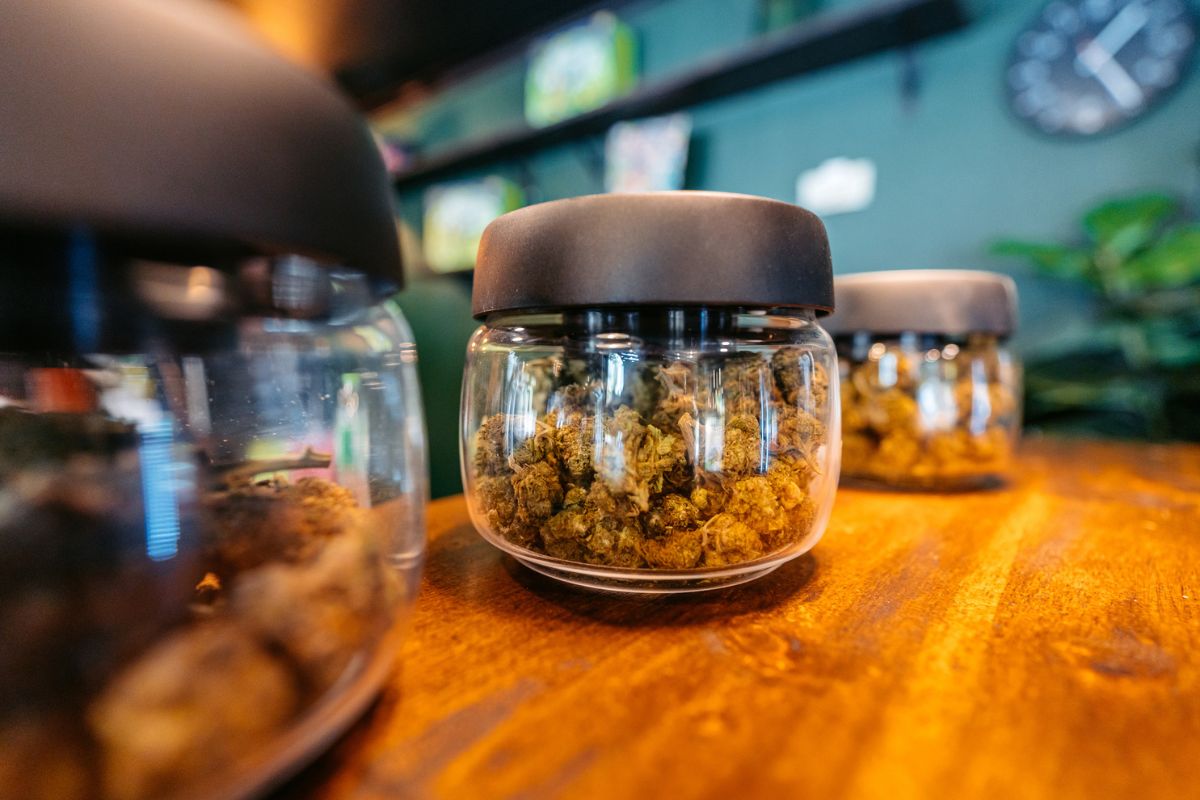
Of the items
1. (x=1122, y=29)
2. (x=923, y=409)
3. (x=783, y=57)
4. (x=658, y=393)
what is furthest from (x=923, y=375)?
(x=1122, y=29)

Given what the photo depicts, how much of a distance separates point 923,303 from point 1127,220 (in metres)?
1.04

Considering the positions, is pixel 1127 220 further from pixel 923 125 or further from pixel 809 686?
pixel 809 686

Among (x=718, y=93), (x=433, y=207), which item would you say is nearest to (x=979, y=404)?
(x=718, y=93)

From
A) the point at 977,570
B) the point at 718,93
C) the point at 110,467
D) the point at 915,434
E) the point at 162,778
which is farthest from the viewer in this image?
the point at 718,93

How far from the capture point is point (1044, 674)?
0.30 m

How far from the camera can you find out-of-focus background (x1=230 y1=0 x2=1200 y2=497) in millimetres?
1394

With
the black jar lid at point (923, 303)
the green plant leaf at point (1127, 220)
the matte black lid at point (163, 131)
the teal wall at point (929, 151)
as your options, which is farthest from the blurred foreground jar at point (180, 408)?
the green plant leaf at point (1127, 220)

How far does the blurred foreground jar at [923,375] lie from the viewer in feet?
2.42

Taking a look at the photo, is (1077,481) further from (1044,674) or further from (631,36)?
(631,36)

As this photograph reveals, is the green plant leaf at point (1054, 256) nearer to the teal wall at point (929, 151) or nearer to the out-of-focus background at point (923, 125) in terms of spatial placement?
the out-of-focus background at point (923, 125)

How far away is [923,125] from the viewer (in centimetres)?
166

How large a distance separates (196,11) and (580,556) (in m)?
0.32

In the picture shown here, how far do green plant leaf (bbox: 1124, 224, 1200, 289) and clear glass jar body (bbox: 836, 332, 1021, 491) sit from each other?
909 millimetres

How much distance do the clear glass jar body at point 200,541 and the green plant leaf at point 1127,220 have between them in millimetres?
1656
